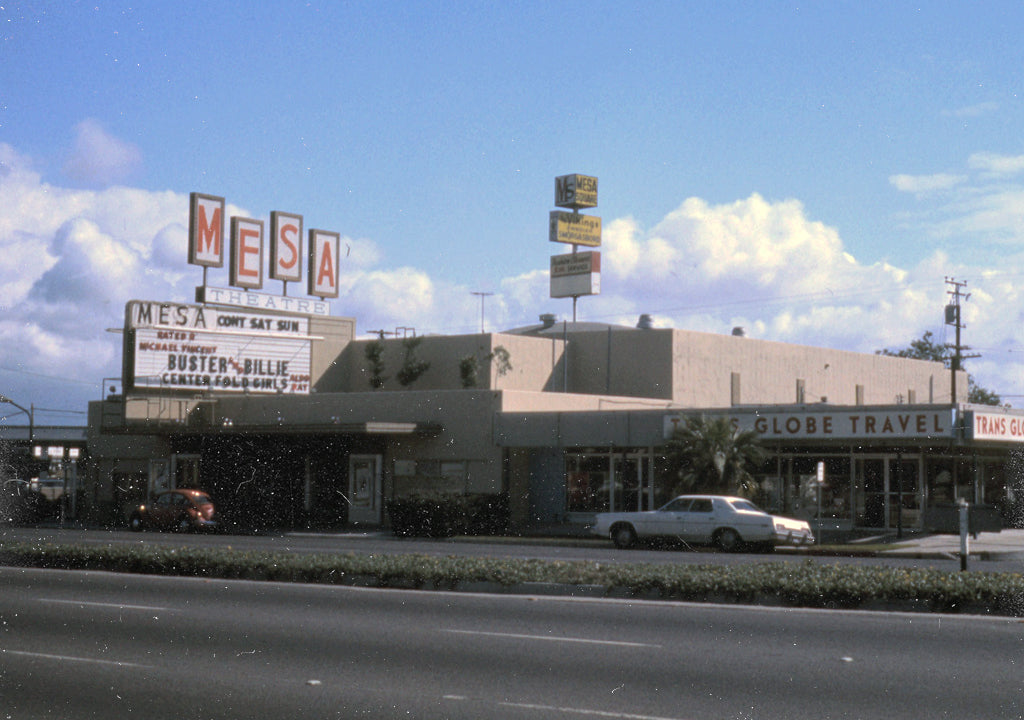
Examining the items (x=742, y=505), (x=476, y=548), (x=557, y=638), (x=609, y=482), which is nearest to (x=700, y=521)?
(x=742, y=505)

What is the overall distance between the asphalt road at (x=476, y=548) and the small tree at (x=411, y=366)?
1521 cm

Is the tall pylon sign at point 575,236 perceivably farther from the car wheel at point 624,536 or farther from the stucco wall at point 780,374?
the car wheel at point 624,536

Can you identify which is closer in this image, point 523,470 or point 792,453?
point 792,453

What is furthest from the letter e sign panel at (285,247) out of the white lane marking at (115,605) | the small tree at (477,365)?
the white lane marking at (115,605)

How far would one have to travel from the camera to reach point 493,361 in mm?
49469

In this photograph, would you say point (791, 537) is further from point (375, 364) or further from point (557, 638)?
point (375, 364)

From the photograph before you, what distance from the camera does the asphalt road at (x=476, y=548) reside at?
25.3 m

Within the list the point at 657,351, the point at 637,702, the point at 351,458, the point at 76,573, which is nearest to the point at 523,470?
the point at 351,458

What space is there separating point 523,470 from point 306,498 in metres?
8.96

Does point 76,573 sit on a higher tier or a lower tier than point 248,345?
lower

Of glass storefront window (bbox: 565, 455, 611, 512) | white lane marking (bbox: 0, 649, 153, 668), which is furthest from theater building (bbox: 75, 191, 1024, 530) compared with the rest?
white lane marking (bbox: 0, 649, 153, 668)

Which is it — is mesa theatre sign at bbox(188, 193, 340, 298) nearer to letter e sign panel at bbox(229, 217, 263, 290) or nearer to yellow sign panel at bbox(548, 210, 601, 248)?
letter e sign panel at bbox(229, 217, 263, 290)

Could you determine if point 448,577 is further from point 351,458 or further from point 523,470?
point 351,458

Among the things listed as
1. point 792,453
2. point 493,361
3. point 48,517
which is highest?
point 493,361
